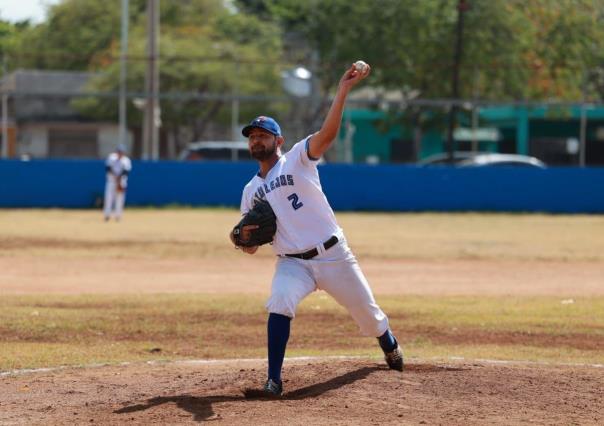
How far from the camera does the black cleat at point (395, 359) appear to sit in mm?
8727

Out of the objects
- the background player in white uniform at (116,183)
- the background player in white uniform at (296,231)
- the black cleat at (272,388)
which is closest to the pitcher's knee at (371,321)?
the background player in white uniform at (296,231)

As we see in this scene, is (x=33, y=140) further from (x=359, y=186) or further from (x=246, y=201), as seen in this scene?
(x=246, y=201)

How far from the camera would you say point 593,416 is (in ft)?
24.3

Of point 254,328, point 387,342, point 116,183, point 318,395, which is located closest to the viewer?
point 318,395

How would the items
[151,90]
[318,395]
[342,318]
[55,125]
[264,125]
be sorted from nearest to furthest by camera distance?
1. [318,395]
2. [264,125]
3. [342,318]
4. [151,90]
5. [55,125]

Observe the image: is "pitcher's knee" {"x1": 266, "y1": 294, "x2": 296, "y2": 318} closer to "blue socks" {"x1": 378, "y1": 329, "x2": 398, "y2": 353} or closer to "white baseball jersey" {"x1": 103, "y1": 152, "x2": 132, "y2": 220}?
"blue socks" {"x1": 378, "y1": 329, "x2": 398, "y2": 353}

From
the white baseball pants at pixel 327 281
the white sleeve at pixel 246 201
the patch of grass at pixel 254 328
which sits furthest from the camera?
the patch of grass at pixel 254 328

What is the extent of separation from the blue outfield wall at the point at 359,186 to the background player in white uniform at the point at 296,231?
27519 mm

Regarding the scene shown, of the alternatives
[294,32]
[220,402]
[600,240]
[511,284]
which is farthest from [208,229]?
[294,32]

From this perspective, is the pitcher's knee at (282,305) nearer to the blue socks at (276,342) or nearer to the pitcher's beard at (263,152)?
the blue socks at (276,342)

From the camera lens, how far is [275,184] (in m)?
8.09

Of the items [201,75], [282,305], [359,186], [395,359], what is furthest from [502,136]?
[282,305]

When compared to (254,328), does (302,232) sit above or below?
above

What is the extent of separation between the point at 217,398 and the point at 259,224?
1203 millimetres
